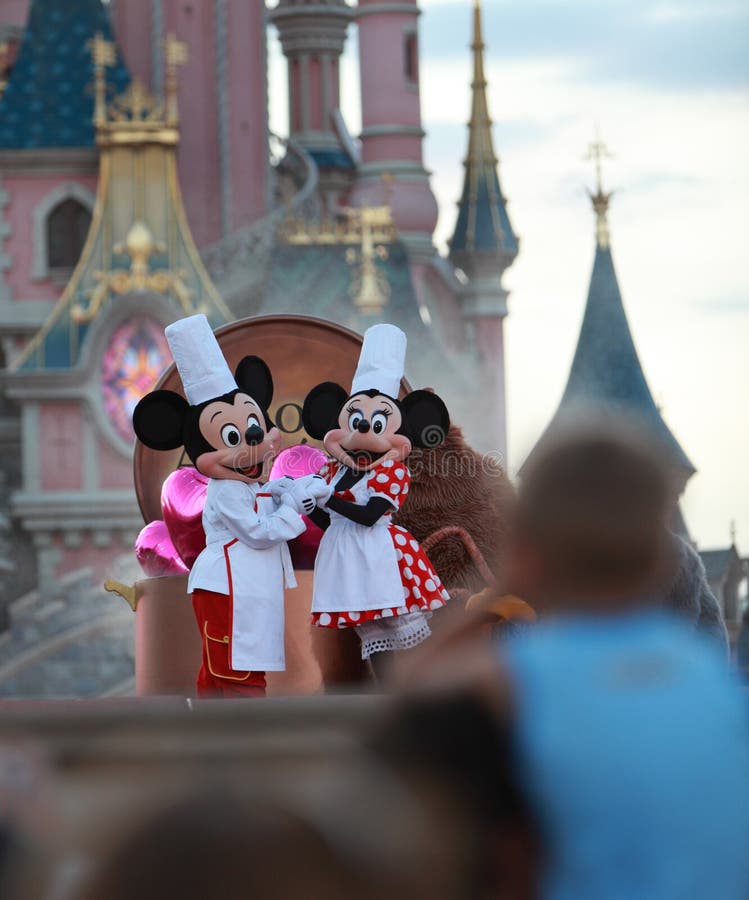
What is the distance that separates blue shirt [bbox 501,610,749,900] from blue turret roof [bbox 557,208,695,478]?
7937mm

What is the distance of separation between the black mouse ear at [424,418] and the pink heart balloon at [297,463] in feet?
0.86

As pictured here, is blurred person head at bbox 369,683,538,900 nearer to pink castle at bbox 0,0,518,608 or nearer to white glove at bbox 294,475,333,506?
white glove at bbox 294,475,333,506

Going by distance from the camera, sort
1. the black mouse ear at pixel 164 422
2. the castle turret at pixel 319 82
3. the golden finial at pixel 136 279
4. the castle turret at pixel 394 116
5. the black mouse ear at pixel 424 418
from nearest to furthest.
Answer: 1. the black mouse ear at pixel 164 422
2. the black mouse ear at pixel 424 418
3. the golden finial at pixel 136 279
4. the castle turret at pixel 394 116
5. the castle turret at pixel 319 82

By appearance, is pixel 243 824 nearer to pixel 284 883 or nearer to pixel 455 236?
pixel 284 883

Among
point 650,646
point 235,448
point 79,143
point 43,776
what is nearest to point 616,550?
point 650,646

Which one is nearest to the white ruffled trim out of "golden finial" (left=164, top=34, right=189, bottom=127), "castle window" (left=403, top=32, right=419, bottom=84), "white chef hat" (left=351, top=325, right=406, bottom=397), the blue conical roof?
"white chef hat" (left=351, top=325, right=406, bottom=397)

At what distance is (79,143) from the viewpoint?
61.8ft

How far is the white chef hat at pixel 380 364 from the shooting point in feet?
14.9

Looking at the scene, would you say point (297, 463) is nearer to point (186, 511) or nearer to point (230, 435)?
point (186, 511)

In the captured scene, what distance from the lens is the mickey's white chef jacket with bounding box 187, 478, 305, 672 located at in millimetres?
4344

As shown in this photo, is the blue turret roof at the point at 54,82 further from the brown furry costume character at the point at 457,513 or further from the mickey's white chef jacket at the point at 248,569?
the mickey's white chef jacket at the point at 248,569

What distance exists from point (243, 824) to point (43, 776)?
17 cm

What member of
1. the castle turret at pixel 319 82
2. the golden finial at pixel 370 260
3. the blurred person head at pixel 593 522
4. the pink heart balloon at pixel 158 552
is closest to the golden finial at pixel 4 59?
the golden finial at pixel 370 260

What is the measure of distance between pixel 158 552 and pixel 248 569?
75cm
